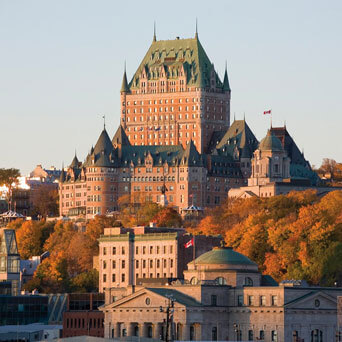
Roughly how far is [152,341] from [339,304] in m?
19.6

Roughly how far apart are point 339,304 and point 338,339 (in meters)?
→ 13.8

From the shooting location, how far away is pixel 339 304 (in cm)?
18638

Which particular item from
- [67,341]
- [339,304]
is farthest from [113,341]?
[339,304]

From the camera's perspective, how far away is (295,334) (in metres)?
197

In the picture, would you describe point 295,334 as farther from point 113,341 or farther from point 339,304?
point 113,341

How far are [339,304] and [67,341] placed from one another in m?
27.7

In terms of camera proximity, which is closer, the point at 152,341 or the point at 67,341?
the point at 67,341

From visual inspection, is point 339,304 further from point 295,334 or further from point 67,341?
point 67,341

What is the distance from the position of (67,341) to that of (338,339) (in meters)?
34.2

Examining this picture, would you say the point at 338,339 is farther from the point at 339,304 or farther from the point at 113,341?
the point at 113,341

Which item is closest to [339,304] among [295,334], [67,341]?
[295,334]

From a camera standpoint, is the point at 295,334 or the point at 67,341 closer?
the point at 67,341

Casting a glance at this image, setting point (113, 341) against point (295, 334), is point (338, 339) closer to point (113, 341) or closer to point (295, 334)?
point (295, 334)

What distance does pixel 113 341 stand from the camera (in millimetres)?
177500
